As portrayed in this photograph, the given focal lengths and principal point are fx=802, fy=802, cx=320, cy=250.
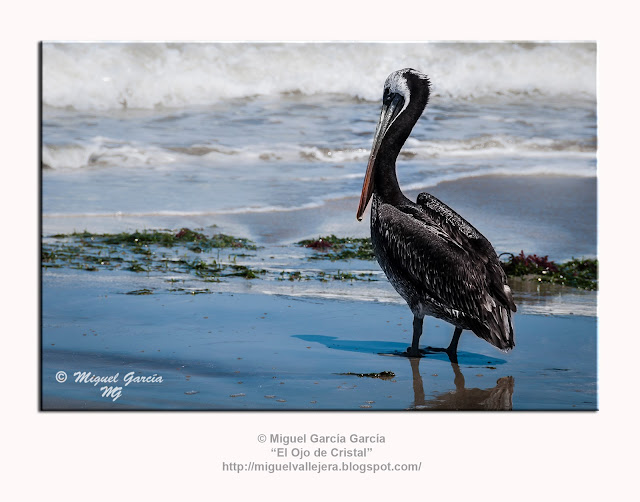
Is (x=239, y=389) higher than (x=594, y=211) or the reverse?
the reverse

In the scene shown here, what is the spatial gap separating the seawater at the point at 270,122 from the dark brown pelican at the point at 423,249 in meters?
0.10

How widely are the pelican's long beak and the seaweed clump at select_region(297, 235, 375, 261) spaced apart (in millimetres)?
191

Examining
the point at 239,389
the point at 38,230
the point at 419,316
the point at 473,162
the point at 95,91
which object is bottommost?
the point at 239,389

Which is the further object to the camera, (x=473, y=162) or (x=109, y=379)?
(x=473, y=162)

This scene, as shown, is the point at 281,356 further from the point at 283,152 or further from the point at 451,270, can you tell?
the point at 283,152

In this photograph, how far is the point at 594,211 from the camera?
473 centimetres

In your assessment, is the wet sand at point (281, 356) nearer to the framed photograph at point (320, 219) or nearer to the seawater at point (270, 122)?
the framed photograph at point (320, 219)

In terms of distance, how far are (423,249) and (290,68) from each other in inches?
52.7

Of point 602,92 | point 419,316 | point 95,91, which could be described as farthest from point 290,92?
point 602,92

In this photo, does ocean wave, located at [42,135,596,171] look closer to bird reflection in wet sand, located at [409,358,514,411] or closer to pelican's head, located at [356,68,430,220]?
pelican's head, located at [356,68,430,220]

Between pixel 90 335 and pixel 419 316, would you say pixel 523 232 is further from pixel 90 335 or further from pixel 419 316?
pixel 90 335

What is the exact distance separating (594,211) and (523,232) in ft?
1.39

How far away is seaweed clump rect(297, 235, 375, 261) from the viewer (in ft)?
16.0

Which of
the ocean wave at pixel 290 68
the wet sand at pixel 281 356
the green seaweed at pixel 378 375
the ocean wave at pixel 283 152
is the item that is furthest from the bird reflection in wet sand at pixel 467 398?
the ocean wave at pixel 290 68
